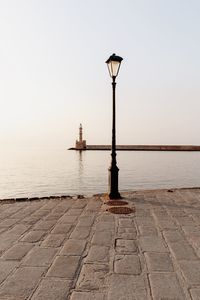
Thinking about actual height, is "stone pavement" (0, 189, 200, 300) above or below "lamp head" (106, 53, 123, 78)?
below

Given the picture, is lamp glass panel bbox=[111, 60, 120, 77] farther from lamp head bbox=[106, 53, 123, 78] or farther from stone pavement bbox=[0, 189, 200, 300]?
stone pavement bbox=[0, 189, 200, 300]

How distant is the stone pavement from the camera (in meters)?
3.35

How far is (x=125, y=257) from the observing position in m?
4.29

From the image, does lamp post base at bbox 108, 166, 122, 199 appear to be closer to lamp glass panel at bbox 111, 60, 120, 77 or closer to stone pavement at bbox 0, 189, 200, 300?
stone pavement at bbox 0, 189, 200, 300

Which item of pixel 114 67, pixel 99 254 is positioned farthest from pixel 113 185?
pixel 99 254

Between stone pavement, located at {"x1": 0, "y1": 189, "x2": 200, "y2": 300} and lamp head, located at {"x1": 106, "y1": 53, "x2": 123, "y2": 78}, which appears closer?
stone pavement, located at {"x1": 0, "y1": 189, "x2": 200, "y2": 300}

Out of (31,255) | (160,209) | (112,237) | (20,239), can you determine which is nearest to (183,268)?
(112,237)

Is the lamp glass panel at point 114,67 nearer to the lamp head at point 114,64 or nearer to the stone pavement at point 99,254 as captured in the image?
the lamp head at point 114,64

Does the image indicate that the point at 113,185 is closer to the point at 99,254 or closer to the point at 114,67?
the point at 114,67

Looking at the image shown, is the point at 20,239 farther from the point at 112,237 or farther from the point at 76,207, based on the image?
the point at 76,207

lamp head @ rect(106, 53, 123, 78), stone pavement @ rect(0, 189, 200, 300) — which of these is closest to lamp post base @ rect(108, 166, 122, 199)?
stone pavement @ rect(0, 189, 200, 300)

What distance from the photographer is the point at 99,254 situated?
14.4 feet

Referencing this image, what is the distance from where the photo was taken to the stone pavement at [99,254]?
335cm

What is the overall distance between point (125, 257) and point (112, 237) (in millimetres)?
926
